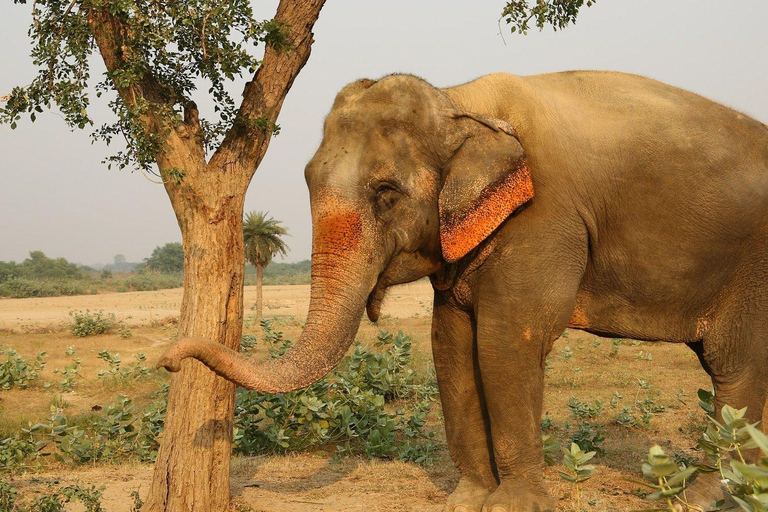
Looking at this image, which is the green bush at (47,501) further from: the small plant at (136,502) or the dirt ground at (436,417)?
the dirt ground at (436,417)

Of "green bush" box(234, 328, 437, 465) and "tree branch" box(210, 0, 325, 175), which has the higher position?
"tree branch" box(210, 0, 325, 175)

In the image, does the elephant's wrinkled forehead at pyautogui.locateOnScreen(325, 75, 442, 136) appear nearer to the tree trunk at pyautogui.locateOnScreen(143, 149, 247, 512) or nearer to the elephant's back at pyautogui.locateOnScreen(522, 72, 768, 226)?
the elephant's back at pyautogui.locateOnScreen(522, 72, 768, 226)

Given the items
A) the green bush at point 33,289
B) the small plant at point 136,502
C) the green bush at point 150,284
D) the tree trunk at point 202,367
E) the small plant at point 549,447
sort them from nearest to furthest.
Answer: the tree trunk at point 202,367
the small plant at point 136,502
the small plant at point 549,447
the green bush at point 33,289
the green bush at point 150,284

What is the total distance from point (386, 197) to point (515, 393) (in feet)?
4.70

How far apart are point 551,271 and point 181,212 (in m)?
2.78

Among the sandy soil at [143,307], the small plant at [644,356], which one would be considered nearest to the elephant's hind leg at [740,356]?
the small plant at [644,356]

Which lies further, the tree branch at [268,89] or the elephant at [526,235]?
the tree branch at [268,89]

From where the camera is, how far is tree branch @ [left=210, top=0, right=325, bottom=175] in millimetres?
6391

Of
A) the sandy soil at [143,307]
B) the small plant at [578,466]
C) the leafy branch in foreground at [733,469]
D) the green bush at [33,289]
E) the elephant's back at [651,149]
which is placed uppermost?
the elephant's back at [651,149]

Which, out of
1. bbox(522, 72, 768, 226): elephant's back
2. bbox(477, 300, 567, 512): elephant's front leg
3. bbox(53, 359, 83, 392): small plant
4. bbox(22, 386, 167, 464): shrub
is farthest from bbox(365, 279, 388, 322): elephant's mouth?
bbox(53, 359, 83, 392): small plant

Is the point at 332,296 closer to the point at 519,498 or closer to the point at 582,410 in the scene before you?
the point at 519,498

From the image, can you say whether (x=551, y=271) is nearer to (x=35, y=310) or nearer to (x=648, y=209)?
(x=648, y=209)

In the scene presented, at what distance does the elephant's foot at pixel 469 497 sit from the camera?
588cm

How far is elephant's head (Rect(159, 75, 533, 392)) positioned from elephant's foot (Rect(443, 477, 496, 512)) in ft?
5.31
